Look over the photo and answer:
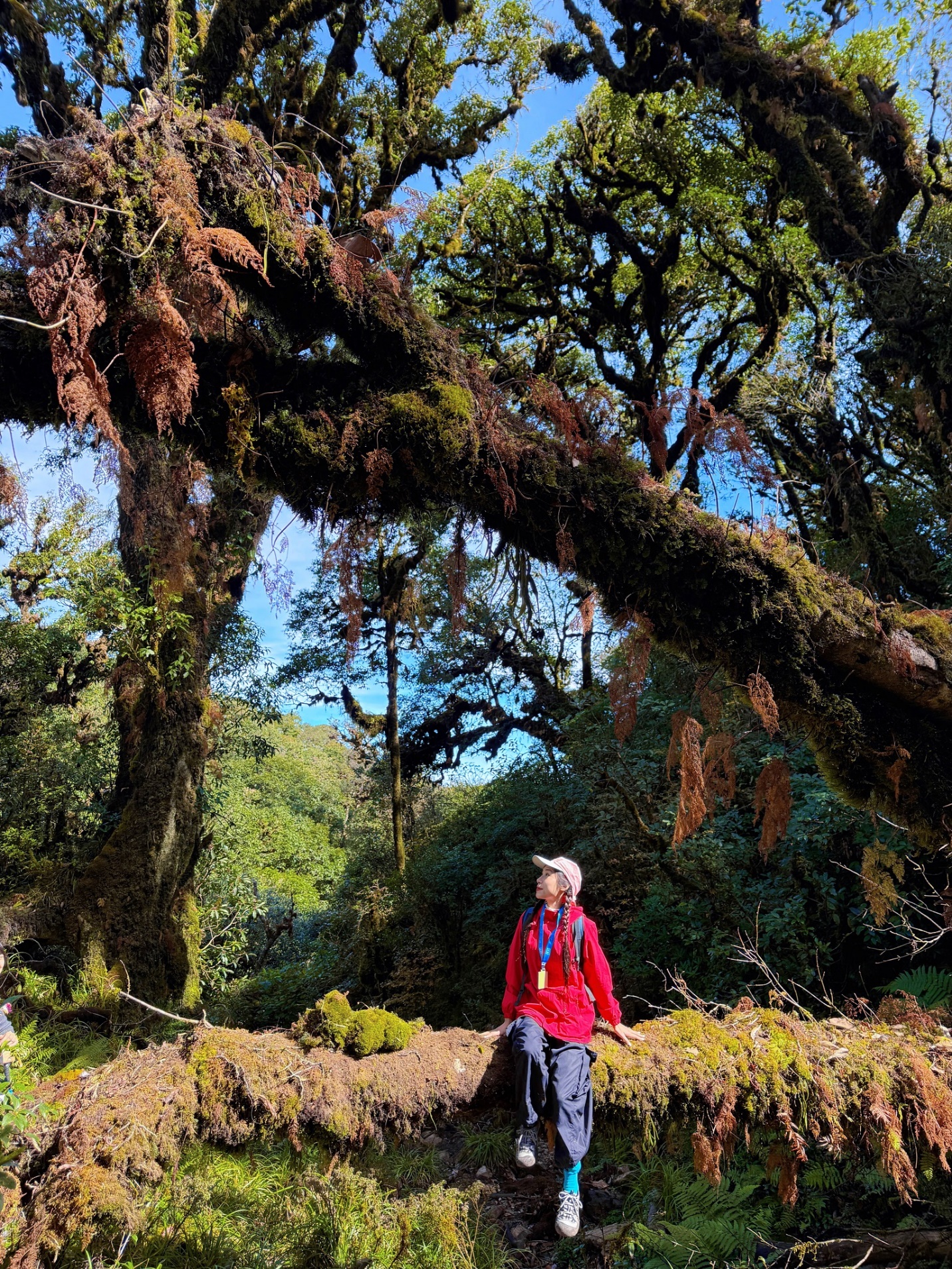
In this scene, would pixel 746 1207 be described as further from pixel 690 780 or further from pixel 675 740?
pixel 675 740

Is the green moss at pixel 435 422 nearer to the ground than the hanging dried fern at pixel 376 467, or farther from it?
farther from it

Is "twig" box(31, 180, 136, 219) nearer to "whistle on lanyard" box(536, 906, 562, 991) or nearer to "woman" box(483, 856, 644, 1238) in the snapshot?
"woman" box(483, 856, 644, 1238)

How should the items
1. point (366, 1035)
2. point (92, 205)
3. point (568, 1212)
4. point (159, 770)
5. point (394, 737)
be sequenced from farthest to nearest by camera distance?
point (394, 737)
point (159, 770)
point (568, 1212)
point (366, 1035)
point (92, 205)

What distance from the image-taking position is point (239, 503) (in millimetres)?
10445

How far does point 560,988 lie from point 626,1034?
402mm

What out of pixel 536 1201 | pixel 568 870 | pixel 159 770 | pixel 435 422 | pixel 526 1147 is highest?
pixel 435 422

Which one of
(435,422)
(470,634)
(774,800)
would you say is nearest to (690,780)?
(774,800)

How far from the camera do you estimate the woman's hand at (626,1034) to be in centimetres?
377

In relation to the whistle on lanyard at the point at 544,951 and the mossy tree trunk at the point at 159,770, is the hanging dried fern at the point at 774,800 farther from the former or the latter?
the mossy tree trunk at the point at 159,770

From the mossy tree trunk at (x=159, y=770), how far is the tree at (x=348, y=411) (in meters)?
5.01

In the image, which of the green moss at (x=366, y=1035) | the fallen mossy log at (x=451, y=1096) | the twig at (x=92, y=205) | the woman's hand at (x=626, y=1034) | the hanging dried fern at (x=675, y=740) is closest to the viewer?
the fallen mossy log at (x=451, y=1096)

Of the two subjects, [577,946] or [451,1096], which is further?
[577,946]

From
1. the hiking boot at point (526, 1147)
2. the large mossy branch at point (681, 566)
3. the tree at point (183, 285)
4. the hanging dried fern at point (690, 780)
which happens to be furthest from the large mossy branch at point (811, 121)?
the hiking boot at point (526, 1147)

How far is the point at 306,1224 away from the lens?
4844mm
